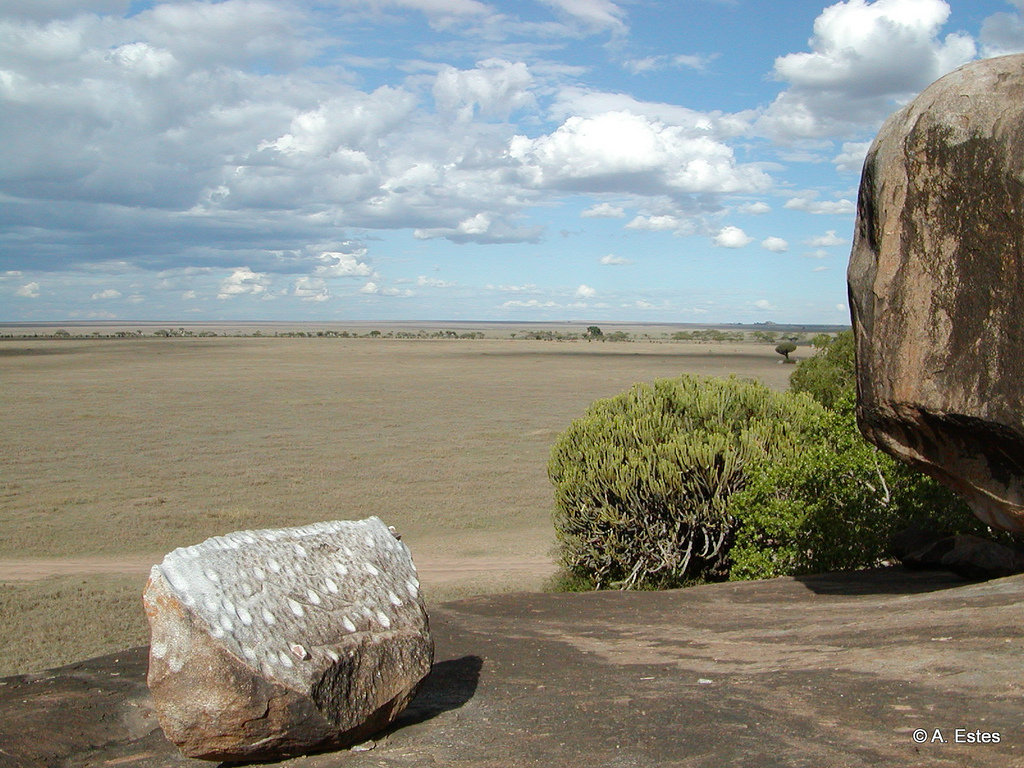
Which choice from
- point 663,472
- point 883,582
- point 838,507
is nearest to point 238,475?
point 663,472

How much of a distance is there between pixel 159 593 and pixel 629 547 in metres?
9.72

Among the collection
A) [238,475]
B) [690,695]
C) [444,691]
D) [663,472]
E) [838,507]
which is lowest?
[238,475]

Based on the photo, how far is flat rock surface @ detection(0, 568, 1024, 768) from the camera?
5.07 meters

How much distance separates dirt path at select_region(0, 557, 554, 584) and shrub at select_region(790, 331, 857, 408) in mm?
9528

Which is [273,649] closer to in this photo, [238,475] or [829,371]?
[829,371]

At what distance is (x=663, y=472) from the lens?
13.2 m

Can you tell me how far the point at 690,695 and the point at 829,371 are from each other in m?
19.4

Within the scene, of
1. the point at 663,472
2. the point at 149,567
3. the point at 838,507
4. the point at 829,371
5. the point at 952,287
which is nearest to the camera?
the point at 952,287

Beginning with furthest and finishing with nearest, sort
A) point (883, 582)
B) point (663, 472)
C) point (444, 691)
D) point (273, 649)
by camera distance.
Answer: point (663, 472), point (883, 582), point (444, 691), point (273, 649)

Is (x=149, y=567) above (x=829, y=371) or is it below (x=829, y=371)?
below

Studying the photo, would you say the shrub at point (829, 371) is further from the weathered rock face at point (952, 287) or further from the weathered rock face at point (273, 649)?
the weathered rock face at point (273, 649)

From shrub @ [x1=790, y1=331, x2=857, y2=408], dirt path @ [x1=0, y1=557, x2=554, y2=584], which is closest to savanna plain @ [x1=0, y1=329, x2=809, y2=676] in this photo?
dirt path @ [x1=0, y1=557, x2=554, y2=584]

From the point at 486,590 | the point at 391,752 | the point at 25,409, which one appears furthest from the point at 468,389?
the point at 391,752

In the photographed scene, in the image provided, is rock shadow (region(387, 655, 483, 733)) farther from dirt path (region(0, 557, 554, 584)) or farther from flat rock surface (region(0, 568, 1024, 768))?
dirt path (region(0, 557, 554, 584))
